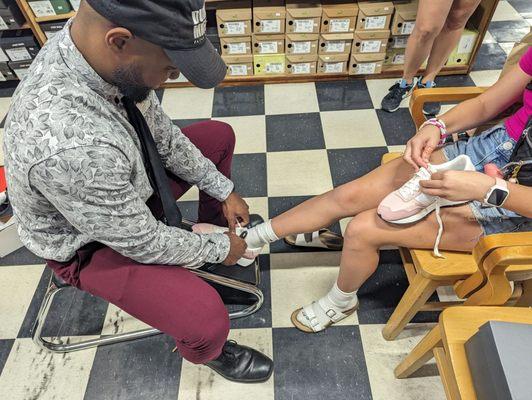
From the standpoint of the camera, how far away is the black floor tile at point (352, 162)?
169cm

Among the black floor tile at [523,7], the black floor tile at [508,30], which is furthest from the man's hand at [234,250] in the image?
the black floor tile at [523,7]

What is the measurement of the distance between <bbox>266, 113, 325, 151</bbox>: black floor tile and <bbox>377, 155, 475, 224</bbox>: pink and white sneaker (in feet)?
3.00

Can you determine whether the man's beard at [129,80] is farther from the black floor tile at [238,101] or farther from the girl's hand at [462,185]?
the black floor tile at [238,101]

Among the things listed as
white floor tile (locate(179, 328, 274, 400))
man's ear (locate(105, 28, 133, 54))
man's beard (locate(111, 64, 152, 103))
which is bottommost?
white floor tile (locate(179, 328, 274, 400))

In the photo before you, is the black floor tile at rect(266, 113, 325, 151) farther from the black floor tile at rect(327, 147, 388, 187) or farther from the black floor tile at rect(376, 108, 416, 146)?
the black floor tile at rect(376, 108, 416, 146)

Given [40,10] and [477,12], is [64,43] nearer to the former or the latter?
[40,10]

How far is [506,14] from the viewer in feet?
8.30

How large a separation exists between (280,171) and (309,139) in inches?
10.6

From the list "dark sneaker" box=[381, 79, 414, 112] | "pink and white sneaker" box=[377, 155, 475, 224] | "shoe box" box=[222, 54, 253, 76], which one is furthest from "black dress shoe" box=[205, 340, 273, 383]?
"shoe box" box=[222, 54, 253, 76]

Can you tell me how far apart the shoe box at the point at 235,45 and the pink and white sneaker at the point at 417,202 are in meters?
1.42

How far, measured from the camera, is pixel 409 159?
3.29 ft

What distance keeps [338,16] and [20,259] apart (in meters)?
1.89

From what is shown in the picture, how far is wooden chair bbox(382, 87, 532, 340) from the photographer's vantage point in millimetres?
755

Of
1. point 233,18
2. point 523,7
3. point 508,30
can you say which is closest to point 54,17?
point 233,18
